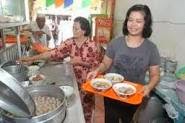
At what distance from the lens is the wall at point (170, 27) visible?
8.16 feet

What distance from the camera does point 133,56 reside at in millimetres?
1690

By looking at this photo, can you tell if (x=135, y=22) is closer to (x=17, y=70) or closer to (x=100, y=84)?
(x=100, y=84)

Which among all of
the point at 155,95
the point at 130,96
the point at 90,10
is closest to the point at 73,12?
the point at 90,10

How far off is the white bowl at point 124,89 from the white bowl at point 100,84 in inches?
1.9

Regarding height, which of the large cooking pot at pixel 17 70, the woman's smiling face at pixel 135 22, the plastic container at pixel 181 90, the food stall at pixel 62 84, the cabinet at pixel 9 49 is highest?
the woman's smiling face at pixel 135 22

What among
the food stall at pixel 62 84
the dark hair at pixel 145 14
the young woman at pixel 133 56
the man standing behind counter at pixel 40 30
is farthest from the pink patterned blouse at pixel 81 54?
the man standing behind counter at pixel 40 30

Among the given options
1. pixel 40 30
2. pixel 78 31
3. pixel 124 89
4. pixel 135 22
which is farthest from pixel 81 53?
pixel 40 30

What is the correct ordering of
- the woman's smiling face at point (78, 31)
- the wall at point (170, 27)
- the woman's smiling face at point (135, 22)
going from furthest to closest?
the wall at point (170, 27), the woman's smiling face at point (78, 31), the woman's smiling face at point (135, 22)

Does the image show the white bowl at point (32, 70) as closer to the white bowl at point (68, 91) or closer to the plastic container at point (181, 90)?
the white bowl at point (68, 91)

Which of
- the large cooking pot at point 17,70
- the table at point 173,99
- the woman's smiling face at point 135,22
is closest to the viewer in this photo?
the large cooking pot at point 17,70

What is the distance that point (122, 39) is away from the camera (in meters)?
1.75

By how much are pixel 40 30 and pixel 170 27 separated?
1.87 m

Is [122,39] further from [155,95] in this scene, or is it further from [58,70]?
[155,95]

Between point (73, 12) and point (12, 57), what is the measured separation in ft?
6.81
